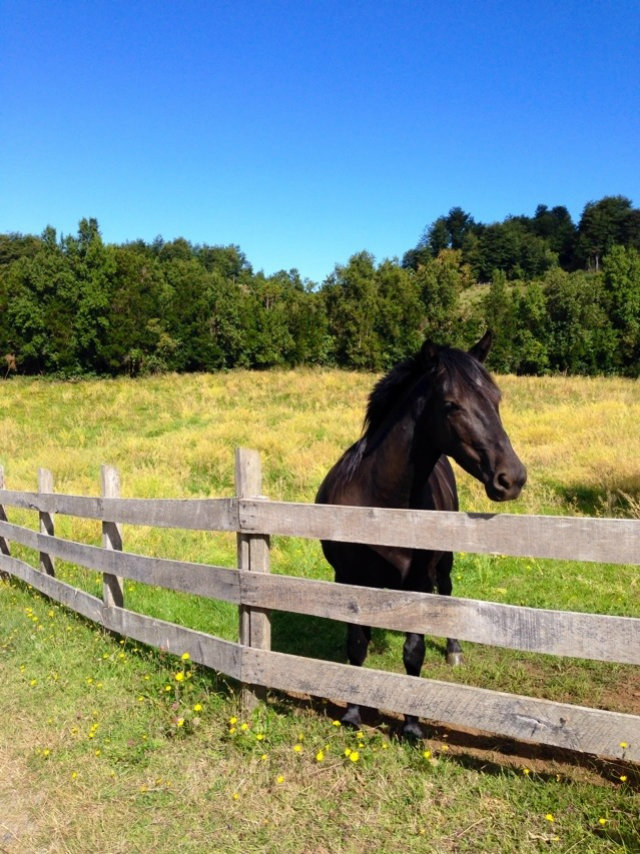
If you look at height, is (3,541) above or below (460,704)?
below

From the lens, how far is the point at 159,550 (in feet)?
27.6

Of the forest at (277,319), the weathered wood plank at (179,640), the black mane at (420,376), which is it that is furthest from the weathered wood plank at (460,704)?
the forest at (277,319)

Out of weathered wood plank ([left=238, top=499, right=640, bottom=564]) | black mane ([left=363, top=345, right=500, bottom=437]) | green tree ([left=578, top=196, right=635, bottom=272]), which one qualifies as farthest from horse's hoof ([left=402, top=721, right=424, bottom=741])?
green tree ([left=578, top=196, right=635, bottom=272])

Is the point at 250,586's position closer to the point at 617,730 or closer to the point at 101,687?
the point at 101,687

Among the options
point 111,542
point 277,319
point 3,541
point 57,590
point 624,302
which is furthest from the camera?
point 277,319

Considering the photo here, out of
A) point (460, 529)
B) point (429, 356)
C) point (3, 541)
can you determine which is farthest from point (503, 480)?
point (3, 541)

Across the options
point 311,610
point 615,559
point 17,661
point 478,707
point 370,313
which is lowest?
point 17,661

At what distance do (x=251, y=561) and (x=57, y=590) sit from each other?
3.57m

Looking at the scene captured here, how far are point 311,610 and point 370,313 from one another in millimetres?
41637

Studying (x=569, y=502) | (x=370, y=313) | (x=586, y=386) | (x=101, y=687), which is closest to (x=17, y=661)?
(x=101, y=687)

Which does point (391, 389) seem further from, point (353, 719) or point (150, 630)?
point (150, 630)

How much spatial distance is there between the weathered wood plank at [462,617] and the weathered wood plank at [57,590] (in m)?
2.53

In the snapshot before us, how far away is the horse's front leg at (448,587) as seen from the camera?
16.3 ft

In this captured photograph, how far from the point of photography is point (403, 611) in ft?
9.83
